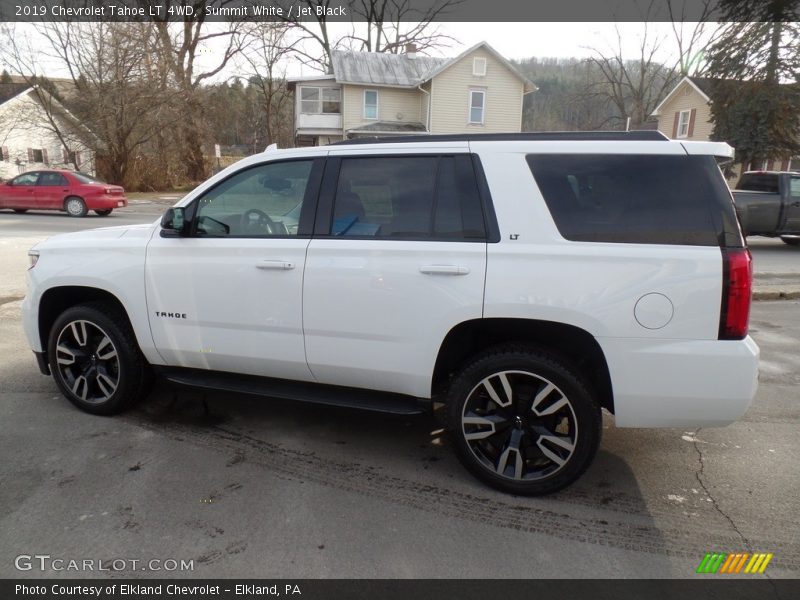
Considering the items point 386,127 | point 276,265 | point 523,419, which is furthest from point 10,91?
point 523,419

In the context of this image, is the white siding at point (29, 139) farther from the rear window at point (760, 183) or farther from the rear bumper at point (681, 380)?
the rear bumper at point (681, 380)

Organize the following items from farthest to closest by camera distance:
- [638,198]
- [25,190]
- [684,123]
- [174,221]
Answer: [684,123]
[25,190]
[174,221]
[638,198]

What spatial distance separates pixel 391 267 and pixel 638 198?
134 cm

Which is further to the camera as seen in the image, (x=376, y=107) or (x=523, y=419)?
(x=376, y=107)

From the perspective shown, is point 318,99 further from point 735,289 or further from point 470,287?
point 735,289

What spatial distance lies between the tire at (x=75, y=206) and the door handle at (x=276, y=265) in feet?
58.0

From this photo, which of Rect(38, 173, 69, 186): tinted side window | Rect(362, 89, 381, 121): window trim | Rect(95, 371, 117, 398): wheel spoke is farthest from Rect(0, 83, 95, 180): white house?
Rect(95, 371, 117, 398): wheel spoke

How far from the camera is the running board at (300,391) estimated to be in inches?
130

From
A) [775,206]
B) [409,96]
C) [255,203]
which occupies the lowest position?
[775,206]

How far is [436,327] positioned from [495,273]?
Answer: 17.2 inches

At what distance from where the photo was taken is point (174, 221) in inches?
143

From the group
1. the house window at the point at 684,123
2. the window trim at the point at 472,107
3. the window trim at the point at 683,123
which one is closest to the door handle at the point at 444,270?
the window trim at the point at 472,107

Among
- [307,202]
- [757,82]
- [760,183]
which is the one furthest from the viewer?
[757,82]

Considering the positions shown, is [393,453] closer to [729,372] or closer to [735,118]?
[729,372]
